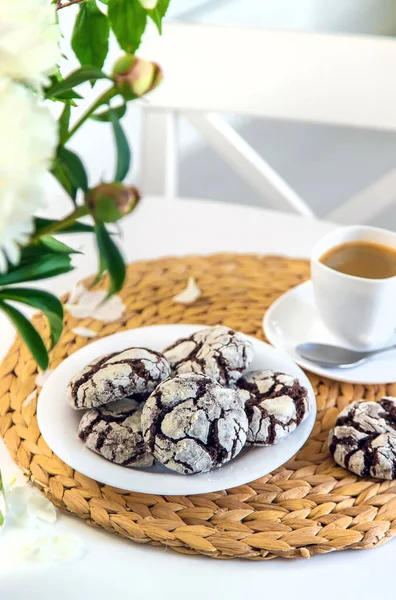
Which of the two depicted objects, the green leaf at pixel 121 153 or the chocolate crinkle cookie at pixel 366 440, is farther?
the chocolate crinkle cookie at pixel 366 440

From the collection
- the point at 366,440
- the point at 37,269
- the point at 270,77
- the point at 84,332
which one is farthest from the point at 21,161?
the point at 270,77

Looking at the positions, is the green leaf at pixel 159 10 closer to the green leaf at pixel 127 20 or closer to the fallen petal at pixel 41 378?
the green leaf at pixel 127 20

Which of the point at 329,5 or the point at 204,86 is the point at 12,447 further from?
the point at 329,5

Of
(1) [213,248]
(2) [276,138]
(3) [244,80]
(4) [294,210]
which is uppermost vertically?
(3) [244,80]

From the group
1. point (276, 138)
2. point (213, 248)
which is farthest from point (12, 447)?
point (276, 138)

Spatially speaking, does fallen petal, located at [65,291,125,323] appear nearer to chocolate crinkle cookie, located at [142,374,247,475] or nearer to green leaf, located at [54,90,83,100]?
chocolate crinkle cookie, located at [142,374,247,475]

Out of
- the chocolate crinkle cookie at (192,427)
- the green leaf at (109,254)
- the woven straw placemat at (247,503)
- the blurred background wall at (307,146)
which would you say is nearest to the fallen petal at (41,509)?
the woven straw placemat at (247,503)

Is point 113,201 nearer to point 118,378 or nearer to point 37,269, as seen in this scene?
point 37,269

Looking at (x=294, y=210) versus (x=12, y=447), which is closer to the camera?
(x=12, y=447)
